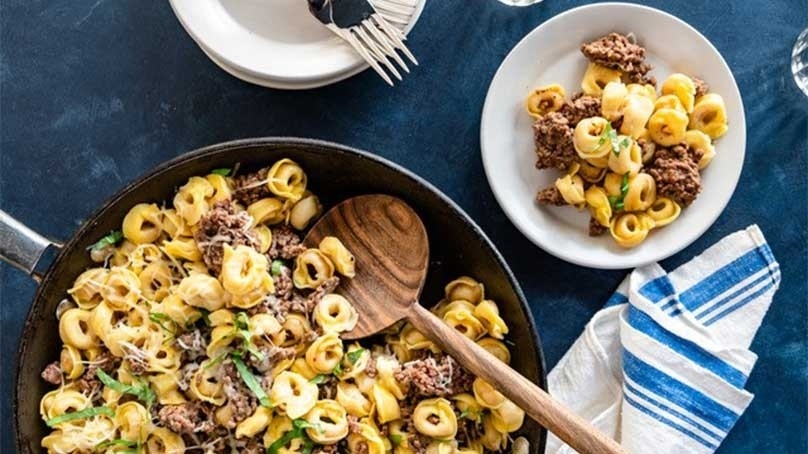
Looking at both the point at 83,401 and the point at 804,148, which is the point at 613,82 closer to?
the point at 804,148

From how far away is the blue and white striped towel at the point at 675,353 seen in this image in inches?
78.8

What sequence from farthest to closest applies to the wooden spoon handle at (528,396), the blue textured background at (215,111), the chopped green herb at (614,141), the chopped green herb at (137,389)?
the blue textured background at (215,111)
the chopped green herb at (614,141)
the chopped green herb at (137,389)
the wooden spoon handle at (528,396)

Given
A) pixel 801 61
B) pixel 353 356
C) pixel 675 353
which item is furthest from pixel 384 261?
pixel 801 61

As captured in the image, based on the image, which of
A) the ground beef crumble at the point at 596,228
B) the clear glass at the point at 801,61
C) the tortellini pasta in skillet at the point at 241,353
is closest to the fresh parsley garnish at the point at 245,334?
the tortellini pasta in skillet at the point at 241,353

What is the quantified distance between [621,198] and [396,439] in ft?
2.03

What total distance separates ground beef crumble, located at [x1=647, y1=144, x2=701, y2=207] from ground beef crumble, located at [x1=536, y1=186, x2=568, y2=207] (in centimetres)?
18

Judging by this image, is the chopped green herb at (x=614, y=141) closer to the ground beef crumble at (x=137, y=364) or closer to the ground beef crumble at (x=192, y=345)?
the ground beef crumble at (x=192, y=345)

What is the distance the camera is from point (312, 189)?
194 cm

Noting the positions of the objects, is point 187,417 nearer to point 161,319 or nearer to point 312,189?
point 161,319

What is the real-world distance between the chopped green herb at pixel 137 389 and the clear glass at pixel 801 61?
55.2 inches

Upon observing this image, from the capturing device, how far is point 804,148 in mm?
2104

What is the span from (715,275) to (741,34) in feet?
1.60

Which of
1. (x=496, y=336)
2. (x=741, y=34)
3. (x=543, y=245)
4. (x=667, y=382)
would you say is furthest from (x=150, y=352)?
(x=741, y=34)

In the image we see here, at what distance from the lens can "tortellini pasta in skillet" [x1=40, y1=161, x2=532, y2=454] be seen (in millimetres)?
1778
